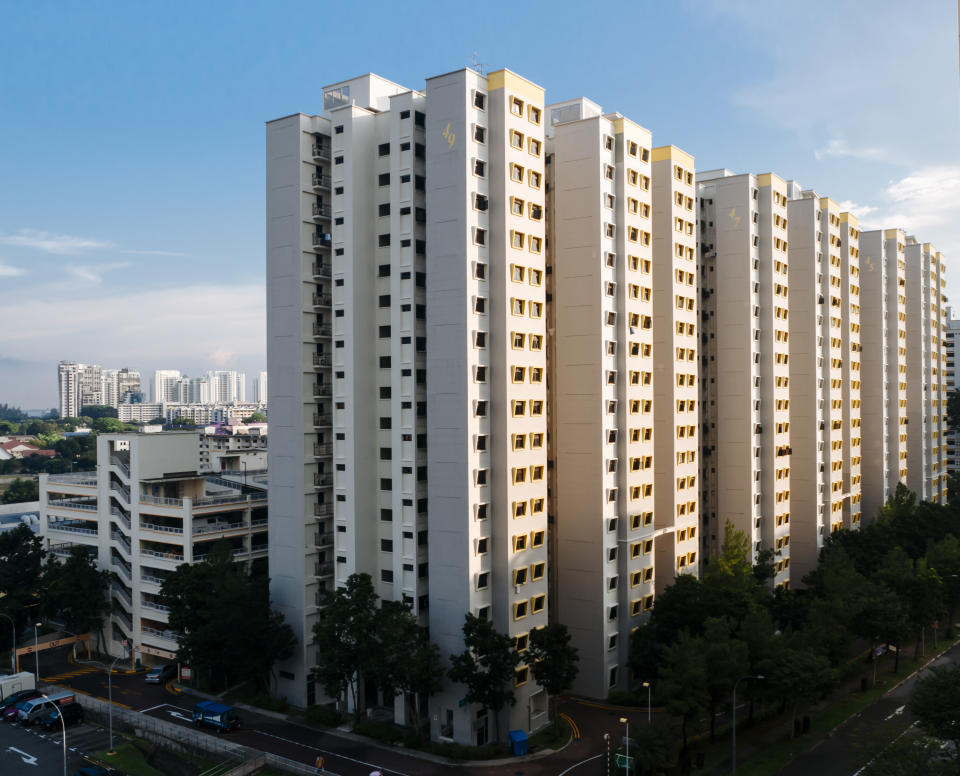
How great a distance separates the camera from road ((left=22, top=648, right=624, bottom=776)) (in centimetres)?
4791

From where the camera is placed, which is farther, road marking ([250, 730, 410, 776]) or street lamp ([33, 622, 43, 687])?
street lamp ([33, 622, 43, 687])

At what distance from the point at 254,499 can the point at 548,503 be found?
2673cm

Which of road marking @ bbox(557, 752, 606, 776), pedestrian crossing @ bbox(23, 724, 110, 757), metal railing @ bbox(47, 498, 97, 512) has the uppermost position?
metal railing @ bbox(47, 498, 97, 512)

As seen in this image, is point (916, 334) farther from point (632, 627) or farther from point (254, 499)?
point (254, 499)

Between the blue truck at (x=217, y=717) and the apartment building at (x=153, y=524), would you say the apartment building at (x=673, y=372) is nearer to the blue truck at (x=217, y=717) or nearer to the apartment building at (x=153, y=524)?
the apartment building at (x=153, y=524)

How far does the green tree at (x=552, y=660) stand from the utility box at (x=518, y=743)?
3619 mm

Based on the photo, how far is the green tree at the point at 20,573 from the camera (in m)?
70.3

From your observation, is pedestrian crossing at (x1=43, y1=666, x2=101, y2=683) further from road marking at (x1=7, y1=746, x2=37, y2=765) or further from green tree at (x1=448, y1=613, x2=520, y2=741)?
green tree at (x1=448, y1=613, x2=520, y2=741)

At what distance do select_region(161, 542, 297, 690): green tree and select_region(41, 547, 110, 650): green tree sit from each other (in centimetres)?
1110

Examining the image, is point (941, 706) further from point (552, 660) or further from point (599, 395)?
point (599, 395)

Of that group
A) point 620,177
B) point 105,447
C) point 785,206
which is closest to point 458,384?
point 620,177

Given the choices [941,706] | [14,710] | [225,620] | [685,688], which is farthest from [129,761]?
[941,706]

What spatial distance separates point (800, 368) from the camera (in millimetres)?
88000

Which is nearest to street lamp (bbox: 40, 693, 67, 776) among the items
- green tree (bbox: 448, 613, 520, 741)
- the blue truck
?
the blue truck
